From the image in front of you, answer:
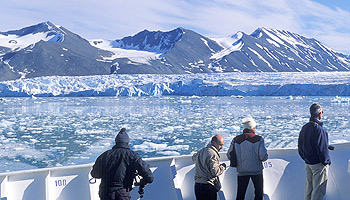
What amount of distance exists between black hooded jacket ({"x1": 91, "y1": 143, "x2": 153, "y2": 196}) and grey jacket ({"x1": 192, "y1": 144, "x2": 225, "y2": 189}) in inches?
20.4

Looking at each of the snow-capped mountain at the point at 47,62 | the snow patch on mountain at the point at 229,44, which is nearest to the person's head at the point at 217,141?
the snow-capped mountain at the point at 47,62

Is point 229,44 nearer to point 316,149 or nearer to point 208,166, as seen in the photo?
point 316,149

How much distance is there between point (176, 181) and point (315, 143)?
151 centimetres

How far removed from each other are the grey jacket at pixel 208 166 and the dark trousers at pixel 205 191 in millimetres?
31

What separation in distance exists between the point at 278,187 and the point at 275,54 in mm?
150455

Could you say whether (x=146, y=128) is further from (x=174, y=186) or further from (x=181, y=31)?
(x=181, y=31)

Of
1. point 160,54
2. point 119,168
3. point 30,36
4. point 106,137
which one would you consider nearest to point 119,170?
point 119,168

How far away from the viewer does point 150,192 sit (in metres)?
4.11

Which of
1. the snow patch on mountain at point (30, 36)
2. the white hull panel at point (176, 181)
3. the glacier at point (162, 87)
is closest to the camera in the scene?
the white hull panel at point (176, 181)

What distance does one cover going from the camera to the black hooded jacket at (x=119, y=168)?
8.73 ft

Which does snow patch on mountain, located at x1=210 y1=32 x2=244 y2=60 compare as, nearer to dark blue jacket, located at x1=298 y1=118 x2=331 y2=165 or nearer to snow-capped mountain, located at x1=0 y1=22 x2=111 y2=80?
snow-capped mountain, located at x1=0 y1=22 x2=111 y2=80

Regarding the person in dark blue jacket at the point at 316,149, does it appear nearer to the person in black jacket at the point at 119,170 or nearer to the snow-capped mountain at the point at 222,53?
the person in black jacket at the point at 119,170

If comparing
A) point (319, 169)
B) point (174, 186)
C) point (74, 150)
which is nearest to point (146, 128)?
point (74, 150)

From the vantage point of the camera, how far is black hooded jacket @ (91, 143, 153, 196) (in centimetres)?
266
